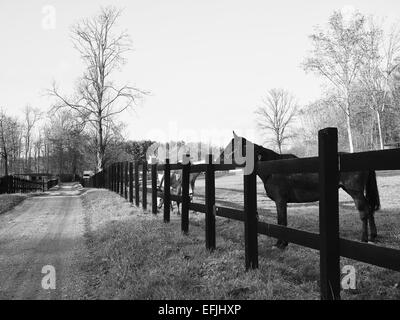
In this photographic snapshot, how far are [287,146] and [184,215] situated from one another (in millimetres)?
53619

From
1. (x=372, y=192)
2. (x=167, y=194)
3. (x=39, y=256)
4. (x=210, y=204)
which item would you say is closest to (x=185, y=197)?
(x=167, y=194)

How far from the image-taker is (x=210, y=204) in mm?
6156

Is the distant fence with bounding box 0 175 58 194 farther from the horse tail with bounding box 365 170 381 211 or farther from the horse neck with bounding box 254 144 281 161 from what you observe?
the horse tail with bounding box 365 170 381 211

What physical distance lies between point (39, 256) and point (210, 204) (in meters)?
3.10

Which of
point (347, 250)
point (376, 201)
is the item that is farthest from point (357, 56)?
point (347, 250)

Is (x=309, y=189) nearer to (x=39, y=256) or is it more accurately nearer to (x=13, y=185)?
(x=39, y=256)

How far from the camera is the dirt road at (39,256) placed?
4832mm

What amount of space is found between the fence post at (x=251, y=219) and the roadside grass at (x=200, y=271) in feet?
0.60

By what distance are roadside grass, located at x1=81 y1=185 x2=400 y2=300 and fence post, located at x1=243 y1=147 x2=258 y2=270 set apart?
183mm

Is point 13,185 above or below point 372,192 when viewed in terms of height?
below

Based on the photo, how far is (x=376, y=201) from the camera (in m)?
6.89

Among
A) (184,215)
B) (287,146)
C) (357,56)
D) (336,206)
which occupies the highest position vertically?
(357,56)
